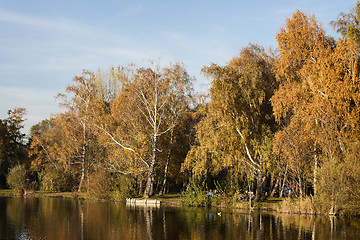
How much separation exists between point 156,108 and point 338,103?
63.3 ft

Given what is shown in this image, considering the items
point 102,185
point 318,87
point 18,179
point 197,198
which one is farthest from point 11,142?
point 318,87

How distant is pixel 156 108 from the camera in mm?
42250

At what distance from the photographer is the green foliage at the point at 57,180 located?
161 ft

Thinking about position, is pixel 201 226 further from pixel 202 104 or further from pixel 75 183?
pixel 75 183

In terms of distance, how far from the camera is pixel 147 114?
43.2 metres

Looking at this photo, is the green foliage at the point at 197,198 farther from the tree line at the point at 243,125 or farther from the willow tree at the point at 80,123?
the willow tree at the point at 80,123

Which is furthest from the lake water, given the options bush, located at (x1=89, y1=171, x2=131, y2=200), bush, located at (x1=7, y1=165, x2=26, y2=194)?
bush, located at (x1=7, y1=165, x2=26, y2=194)

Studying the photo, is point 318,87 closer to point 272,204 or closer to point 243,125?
point 243,125

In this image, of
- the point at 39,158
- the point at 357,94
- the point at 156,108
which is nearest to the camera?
the point at 357,94

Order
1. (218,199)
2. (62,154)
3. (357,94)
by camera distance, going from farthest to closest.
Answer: (62,154) < (218,199) < (357,94)

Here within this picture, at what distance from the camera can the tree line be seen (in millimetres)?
28594

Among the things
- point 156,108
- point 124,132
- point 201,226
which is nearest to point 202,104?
point 156,108

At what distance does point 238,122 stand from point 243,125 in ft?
1.56

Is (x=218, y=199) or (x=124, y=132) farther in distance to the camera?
(x=124, y=132)
